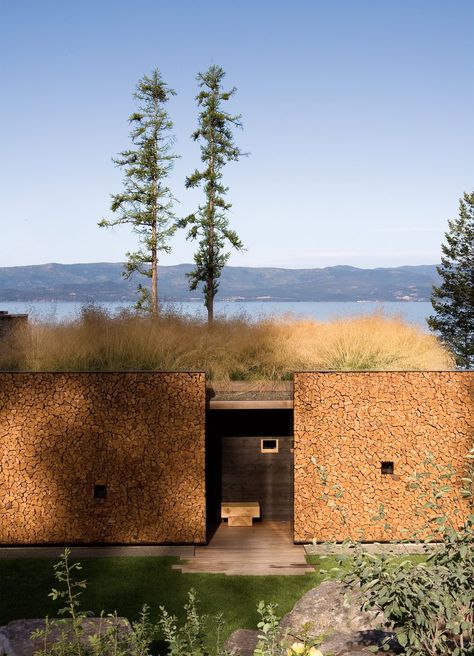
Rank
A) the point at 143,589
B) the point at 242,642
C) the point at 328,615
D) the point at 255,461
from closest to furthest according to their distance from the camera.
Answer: the point at 242,642
the point at 328,615
the point at 143,589
the point at 255,461

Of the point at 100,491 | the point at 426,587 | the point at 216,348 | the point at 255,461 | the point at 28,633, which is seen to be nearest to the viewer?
the point at 426,587

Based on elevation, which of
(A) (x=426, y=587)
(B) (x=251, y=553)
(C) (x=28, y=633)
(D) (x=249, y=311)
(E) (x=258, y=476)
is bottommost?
(B) (x=251, y=553)

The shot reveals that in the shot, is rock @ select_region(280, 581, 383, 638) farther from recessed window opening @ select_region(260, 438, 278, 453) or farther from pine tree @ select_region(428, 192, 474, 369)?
pine tree @ select_region(428, 192, 474, 369)

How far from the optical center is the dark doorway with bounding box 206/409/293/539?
32.3ft

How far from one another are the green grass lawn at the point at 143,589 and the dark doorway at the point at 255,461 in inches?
64.7

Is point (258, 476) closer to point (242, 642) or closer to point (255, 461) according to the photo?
point (255, 461)

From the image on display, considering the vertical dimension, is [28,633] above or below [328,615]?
above

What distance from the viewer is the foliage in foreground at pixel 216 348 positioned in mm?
9570

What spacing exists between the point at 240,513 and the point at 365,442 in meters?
2.04

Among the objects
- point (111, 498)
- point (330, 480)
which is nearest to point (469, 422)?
point (330, 480)

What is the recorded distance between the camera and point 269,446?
9.88 m

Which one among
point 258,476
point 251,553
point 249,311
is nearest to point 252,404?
point 258,476

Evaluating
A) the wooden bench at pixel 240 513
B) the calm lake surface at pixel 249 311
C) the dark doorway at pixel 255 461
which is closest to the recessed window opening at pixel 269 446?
the dark doorway at pixel 255 461

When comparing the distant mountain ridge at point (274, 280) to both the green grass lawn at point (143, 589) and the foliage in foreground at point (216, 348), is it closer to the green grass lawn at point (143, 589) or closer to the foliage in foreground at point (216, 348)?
the foliage in foreground at point (216, 348)
